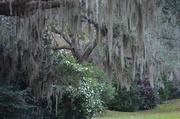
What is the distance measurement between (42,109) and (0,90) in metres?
2.24

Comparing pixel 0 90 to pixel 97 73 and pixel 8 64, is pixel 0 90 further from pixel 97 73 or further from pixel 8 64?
pixel 97 73

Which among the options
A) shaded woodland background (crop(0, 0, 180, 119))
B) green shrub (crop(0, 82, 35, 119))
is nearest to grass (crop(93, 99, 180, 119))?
shaded woodland background (crop(0, 0, 180, 119))

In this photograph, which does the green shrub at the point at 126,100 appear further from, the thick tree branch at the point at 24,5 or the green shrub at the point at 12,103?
the thick tree branch at the point at 24,5

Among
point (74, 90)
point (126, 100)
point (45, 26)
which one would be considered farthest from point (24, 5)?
point (126, 100)

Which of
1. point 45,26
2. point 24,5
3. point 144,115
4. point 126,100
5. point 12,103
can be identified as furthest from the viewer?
point 126,100

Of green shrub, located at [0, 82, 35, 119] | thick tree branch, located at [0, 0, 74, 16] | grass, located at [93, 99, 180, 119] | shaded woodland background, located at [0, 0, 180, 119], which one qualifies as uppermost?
thick tree branch, located at [0, 0, 74, 16]

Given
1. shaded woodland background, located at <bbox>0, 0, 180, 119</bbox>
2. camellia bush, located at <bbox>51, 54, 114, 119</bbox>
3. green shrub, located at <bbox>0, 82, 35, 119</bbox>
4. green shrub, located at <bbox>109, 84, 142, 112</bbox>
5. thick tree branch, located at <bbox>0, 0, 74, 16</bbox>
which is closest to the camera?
thick tree branch, located at <bbox>0, 0, 74, 16</bbox>

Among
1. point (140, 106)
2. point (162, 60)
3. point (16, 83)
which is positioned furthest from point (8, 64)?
point (140, 106)

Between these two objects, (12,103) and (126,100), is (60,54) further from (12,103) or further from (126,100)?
(126,100)

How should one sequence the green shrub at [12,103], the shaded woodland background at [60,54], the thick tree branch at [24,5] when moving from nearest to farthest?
the thick tree branch at [24,5]
the shaded woodland background at [60,54]
the green shrub at [12,103]

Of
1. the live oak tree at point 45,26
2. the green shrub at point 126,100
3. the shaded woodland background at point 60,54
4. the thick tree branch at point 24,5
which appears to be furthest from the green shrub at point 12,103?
the green shrub at point 126,100

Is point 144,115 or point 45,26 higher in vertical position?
point 45,26

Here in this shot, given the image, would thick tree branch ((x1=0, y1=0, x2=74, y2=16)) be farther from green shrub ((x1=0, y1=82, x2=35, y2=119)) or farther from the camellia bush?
the camellia bush

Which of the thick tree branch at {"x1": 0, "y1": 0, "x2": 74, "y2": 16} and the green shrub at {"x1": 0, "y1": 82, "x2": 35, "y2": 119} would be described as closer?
the thick tree branch at {"x1": 0, "y1": 0, "x2": 74, "y2": 16}
